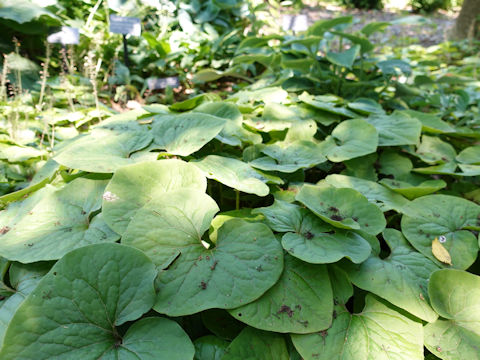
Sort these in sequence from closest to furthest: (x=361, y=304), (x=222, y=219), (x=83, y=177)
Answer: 1. (x=361, y=304)
2. (x=222, y=219)
3. (x=83, y=177)

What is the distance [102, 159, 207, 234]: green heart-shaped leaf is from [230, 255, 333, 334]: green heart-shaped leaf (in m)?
0.44

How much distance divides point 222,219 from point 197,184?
0.51 feet

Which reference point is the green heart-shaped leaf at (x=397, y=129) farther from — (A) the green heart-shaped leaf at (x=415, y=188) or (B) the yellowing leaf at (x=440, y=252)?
(B) the yellowing leaf at (x=440, y=252)

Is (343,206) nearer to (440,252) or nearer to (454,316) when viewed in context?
(440,252)

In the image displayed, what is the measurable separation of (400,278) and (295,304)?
14.2 inches

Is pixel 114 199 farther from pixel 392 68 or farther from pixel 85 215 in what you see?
pixel 392 68

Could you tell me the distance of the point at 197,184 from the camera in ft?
4.17

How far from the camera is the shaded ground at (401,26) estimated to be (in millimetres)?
6789

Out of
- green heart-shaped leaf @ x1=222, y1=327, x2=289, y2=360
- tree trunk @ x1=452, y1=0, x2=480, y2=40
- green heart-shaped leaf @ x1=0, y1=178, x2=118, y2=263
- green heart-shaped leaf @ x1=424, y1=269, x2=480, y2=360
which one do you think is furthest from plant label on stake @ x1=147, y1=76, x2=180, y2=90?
tree trunk @ x1=452, y1=0, x2=480, y2=40

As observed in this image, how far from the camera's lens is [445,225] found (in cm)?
134

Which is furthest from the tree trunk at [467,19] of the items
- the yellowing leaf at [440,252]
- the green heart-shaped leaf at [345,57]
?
the yellowing leaf at [440,252]

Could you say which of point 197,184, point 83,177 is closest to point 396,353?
point 197,184

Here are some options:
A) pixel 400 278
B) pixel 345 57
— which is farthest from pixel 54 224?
pixel 345 57

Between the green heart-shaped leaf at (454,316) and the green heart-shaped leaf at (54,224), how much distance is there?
1.01 m
